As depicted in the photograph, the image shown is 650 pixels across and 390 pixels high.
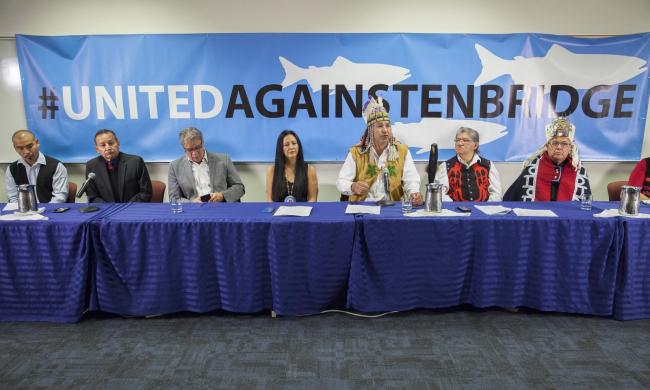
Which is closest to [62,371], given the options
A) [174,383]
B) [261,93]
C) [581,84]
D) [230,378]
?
[174,383]

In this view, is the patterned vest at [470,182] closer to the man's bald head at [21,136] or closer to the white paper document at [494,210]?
the white paper document at [494,210]

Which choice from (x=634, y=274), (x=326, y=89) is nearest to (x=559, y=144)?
(x=634, y=274)

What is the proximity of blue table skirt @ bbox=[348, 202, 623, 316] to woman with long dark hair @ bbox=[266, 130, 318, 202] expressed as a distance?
116 cm

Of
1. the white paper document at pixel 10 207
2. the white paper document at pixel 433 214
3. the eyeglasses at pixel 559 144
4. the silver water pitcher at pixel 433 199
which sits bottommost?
the white paper document at pixel 433 214

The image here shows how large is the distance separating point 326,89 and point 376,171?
1.06 m

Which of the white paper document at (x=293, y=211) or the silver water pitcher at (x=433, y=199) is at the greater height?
the silver water pitcher at (x=433, y=199)

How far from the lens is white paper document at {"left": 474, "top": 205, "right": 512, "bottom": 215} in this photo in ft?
7.93

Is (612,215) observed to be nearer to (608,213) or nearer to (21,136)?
(608,213)

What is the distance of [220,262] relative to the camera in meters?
2.31

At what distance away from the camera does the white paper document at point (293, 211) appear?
7.82ft

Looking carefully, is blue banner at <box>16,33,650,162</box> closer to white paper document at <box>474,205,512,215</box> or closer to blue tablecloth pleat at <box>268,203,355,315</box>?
white paper document at <box>474,205,512,215</box>

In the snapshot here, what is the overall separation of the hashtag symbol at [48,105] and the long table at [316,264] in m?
1.97

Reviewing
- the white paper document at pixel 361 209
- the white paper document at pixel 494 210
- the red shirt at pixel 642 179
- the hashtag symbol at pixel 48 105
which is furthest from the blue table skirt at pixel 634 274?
the hashtag symbol at pixel 48 105

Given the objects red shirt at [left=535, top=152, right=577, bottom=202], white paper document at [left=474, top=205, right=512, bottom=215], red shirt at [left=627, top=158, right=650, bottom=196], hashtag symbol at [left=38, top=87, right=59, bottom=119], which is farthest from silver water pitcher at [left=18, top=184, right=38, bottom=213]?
red shirt at [left=627, top=158, right=650, bottom=196]
